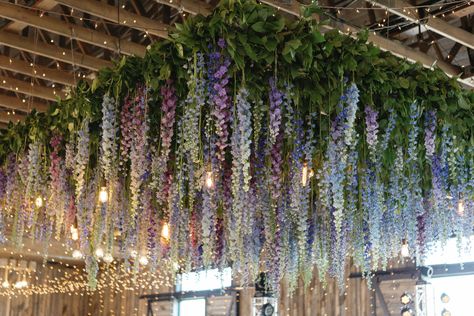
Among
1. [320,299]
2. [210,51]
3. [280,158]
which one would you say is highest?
[210,51]

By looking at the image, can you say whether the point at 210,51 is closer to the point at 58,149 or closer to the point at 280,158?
the point at 280,158

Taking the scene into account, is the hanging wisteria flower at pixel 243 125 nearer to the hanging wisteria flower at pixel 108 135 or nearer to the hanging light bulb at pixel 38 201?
the hanging wisteria flower at pixel 108 135

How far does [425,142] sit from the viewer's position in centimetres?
476

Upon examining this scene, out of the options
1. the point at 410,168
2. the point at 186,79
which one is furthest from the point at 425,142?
the point at 186,79

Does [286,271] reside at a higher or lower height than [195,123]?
lower

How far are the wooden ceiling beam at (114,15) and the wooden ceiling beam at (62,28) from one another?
0.34 meters

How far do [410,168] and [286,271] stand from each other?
6.30ft

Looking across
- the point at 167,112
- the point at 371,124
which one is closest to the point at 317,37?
the point at 371,124

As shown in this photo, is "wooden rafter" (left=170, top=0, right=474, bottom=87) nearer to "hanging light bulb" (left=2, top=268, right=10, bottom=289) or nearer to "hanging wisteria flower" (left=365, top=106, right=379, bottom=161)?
"hanging wisteria flower" (left=365, top=106, right=379, bottom=161)

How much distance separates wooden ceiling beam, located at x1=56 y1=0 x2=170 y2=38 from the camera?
19.0ft

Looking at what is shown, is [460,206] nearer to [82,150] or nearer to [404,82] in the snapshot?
A: [404,82]

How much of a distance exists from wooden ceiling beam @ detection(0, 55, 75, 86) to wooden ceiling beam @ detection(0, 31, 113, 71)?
0.39 m

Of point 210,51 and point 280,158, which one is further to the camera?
point 280,158

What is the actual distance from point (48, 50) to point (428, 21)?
3.74m
